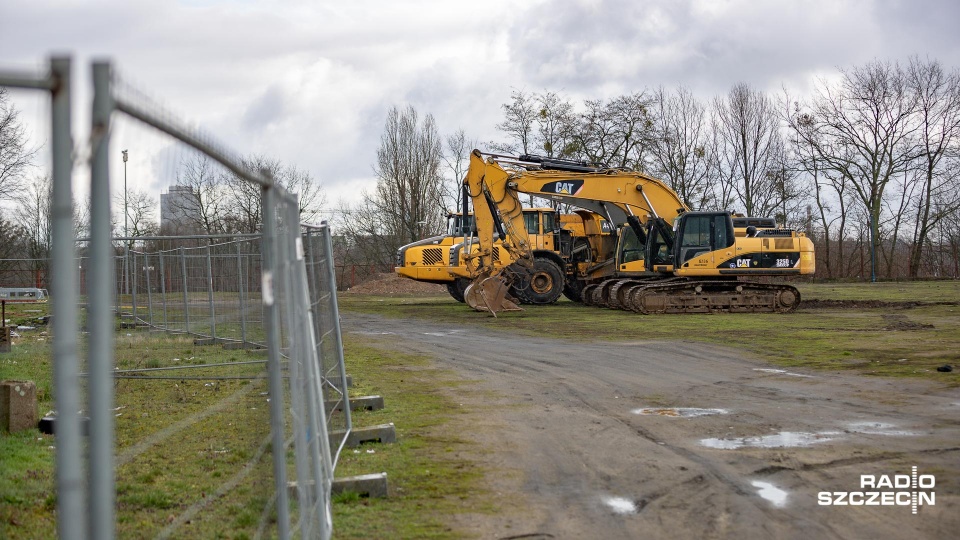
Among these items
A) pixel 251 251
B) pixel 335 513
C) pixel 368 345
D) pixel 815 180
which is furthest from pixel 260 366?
pixel 815 180

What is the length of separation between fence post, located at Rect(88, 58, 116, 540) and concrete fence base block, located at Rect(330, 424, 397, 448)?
567 cm

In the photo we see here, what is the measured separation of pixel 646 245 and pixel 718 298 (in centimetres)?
241

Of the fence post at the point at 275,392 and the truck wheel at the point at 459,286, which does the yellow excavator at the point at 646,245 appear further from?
the fence post at the point at 275,392

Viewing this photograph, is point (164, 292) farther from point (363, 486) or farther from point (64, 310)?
point (64, 310)

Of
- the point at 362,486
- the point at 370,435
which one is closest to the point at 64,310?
the point at 362,486

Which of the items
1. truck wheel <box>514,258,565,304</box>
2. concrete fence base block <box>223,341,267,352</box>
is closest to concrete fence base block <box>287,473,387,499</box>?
concrete fence base block <box>223,341,267,352</box>

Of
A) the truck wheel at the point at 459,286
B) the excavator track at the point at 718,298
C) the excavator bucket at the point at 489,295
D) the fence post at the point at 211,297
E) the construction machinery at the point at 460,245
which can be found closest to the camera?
the fence post at the point at 211,297

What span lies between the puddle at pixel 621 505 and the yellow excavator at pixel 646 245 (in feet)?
58.8

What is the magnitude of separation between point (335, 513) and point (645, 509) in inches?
73.2

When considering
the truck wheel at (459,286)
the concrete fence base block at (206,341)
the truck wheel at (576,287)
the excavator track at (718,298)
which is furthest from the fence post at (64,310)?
the truck wheel at (576,287)

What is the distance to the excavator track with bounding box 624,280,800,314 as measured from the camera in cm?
2425

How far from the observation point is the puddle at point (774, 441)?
7410 mm

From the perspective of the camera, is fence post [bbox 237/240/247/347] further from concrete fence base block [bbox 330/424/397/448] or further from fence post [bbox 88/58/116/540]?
fence post [bbox 88/58/116/540]

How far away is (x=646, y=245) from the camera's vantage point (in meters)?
25.5
